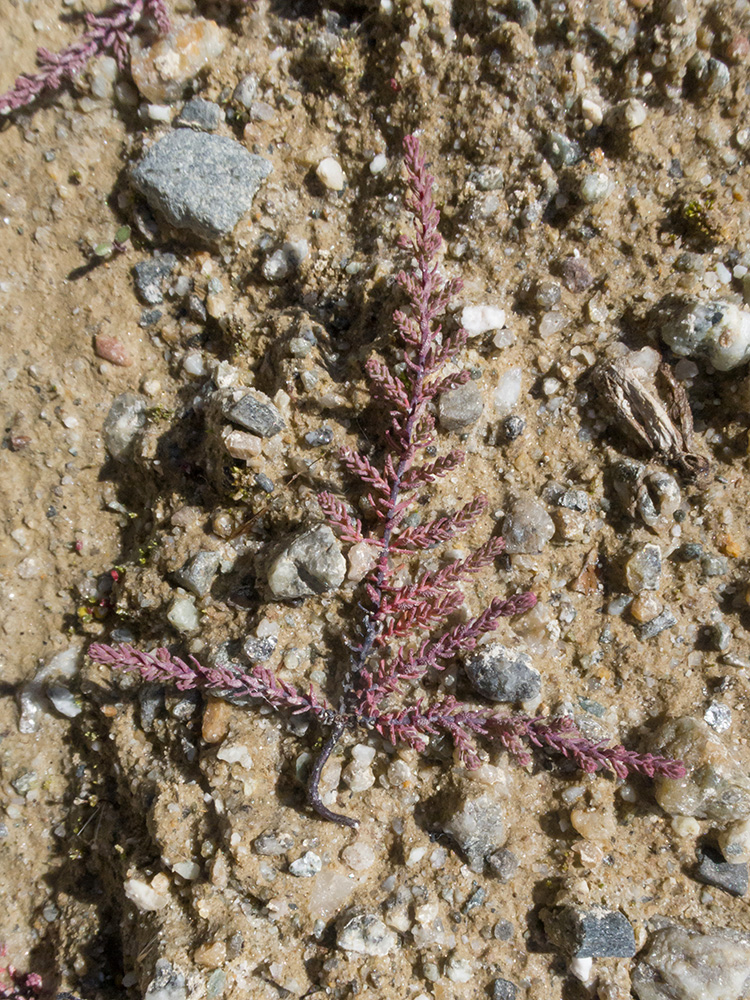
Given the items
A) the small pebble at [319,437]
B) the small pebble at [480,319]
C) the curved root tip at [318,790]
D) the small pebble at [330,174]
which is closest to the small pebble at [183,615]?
the curved root tip at [318,790]

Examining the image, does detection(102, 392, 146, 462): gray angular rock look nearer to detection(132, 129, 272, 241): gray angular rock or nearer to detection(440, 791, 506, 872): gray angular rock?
detection(132, 129, 272, 241): gray angular rock

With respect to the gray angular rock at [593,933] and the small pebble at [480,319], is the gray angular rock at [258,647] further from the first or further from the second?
the small pebble at [480,319]

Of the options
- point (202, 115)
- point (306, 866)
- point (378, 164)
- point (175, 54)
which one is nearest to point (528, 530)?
point (306, 866)

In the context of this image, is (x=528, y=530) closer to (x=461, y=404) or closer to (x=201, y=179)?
(x=461, y=404)

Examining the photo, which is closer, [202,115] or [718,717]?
[718,717]

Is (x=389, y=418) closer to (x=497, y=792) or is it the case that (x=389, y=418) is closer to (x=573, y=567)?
(x=573, y=567)

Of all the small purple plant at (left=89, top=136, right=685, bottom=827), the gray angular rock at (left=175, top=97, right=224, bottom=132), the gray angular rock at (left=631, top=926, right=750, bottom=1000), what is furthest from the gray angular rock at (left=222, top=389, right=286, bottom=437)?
the gray angular rock at (left=631, top=926, right=750, bottom=1000)
